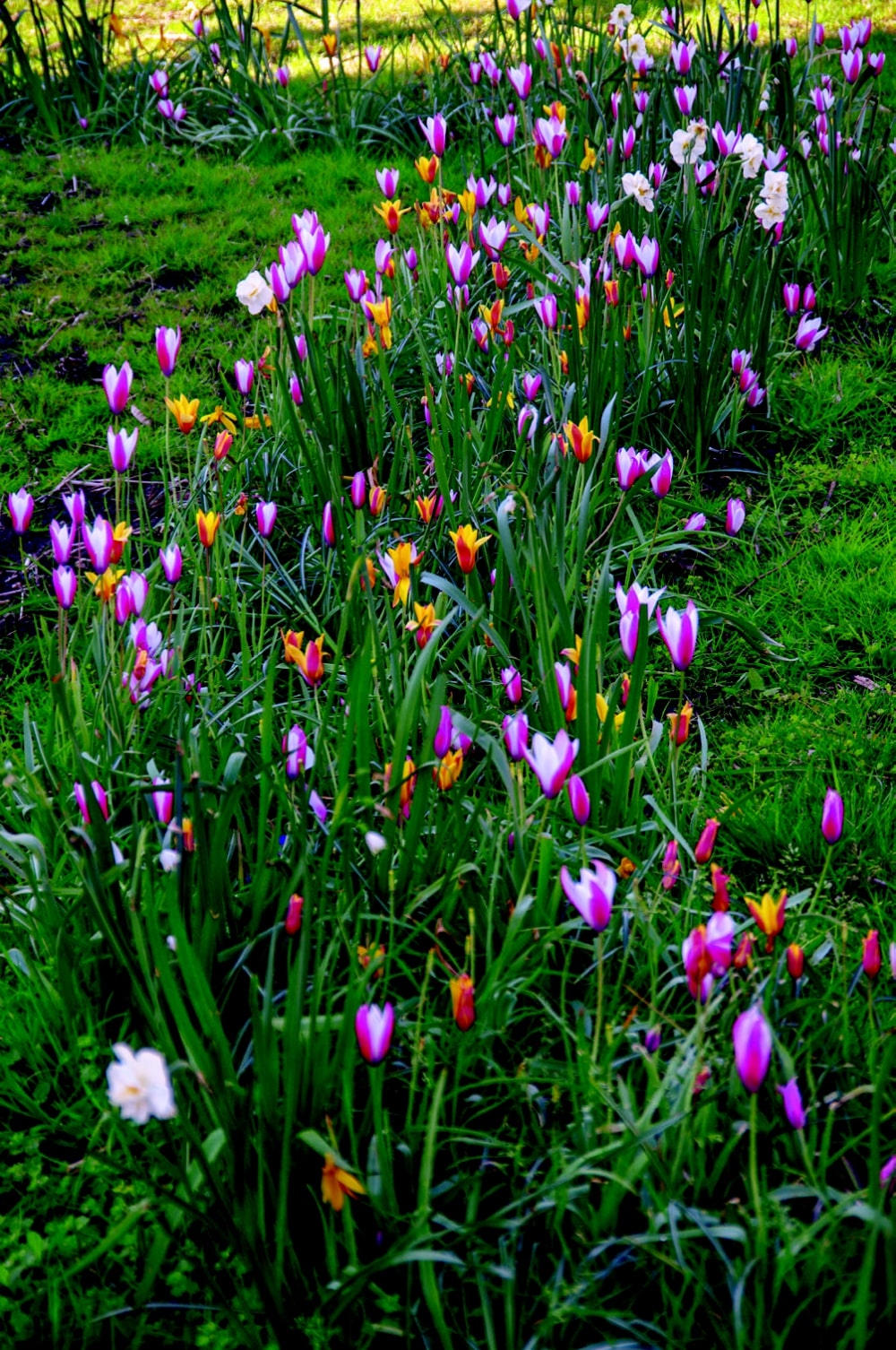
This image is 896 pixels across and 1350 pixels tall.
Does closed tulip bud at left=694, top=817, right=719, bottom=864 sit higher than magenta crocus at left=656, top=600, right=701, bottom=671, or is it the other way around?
magenta crocus at left=656, top=600, right=701, bottom=671

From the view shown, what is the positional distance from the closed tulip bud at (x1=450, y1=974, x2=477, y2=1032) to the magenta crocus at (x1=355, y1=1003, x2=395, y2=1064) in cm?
12

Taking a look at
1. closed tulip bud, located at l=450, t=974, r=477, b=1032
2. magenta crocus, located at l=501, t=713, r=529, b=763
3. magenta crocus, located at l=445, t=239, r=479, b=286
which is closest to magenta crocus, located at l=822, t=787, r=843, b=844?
magenta crocus, located at l=501, t=713, r=529, b=763

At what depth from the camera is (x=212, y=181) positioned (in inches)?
209

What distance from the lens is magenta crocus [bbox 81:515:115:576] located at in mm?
1977

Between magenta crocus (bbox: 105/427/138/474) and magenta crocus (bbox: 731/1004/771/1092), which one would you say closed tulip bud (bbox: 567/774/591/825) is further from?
magenta crocus (bbox: 105/427/138/474)

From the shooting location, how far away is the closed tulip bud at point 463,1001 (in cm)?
150

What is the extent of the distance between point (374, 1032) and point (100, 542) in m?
1.05

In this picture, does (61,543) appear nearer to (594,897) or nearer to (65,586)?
(65,586)

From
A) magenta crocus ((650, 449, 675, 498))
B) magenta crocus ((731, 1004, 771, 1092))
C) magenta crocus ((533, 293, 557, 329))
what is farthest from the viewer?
magenta crocus ((533, 293, 557, 329))

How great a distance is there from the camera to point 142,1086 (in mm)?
1134

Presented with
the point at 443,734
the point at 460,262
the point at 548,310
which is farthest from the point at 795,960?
the point at 460,262

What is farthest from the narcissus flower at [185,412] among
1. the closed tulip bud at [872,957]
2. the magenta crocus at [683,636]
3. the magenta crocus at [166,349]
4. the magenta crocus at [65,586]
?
the closed tulip bud at [872,957]

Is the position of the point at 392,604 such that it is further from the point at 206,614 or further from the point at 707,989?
the point at 707,989

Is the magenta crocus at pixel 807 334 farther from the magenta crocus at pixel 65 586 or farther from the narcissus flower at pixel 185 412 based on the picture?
the magenta crocus at pixel 65 586
